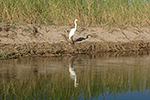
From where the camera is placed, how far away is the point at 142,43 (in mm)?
12297

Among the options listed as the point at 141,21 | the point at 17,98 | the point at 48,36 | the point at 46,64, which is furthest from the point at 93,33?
the point at 17,98

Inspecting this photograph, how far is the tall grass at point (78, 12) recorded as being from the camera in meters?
12.1

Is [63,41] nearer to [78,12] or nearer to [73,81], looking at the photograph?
[78,12]

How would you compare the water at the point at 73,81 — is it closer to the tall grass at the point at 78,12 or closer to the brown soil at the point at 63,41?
the brown soil at the point at 63,41

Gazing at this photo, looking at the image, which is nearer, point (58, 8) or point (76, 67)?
point (76, 67)

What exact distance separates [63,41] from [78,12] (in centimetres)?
258

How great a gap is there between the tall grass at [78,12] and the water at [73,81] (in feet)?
15.1

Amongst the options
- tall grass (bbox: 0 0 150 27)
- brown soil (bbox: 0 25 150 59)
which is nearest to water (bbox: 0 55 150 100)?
brown soil (bbox: 0 25 150 59)

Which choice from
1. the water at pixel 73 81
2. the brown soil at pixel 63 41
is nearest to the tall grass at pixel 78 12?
the brown soil at pixel 63 41

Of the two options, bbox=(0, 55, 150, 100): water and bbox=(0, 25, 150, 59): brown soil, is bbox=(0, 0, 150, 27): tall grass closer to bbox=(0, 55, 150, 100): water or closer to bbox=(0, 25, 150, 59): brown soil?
bbox=(0, 25, 150, 59): brown soil

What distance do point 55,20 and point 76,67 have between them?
5.58 meters

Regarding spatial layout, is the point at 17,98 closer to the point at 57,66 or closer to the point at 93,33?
the point at 57,66

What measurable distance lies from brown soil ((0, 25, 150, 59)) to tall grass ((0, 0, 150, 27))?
0.71m

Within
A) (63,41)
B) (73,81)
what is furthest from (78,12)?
(73,81)
